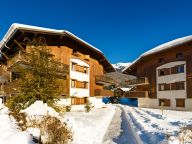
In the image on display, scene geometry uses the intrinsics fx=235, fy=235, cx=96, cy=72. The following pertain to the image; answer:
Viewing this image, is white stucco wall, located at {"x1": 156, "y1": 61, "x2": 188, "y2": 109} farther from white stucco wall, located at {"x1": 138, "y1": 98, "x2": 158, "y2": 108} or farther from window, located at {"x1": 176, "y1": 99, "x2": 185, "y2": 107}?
white stucco wall, located at {"x1": 138, "y1": 98, "x2": 158, "y2": 108}

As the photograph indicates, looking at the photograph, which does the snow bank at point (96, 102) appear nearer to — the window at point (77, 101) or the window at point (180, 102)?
the window at point (77, 101)

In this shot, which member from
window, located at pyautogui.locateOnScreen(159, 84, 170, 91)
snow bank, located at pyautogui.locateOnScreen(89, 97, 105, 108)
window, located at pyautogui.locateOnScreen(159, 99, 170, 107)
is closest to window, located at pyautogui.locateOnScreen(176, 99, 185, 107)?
window, located at pyautogui.locateOnScreen(159, 99, 170, 107)

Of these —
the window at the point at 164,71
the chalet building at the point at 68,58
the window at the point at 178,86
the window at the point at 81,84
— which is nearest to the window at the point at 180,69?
the window at the point at 178,86

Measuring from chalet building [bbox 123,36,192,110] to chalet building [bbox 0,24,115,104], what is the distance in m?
8.52

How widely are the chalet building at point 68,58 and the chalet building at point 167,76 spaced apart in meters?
8.52

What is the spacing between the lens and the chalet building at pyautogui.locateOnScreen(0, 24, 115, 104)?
89.3 ft

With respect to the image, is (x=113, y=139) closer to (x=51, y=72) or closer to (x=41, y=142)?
(x=41, y=142)

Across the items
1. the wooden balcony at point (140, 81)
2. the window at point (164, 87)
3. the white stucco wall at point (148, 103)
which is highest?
the wooden balcony at point (140, 81)

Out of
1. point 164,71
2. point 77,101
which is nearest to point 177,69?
point 164,71

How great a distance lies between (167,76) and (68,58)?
17.2 meters

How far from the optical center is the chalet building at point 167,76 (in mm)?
34259

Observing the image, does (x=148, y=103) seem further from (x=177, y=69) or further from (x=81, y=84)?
(x=81, y=84)

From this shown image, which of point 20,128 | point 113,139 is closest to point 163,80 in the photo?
point 113,139

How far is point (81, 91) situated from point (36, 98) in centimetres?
1699
